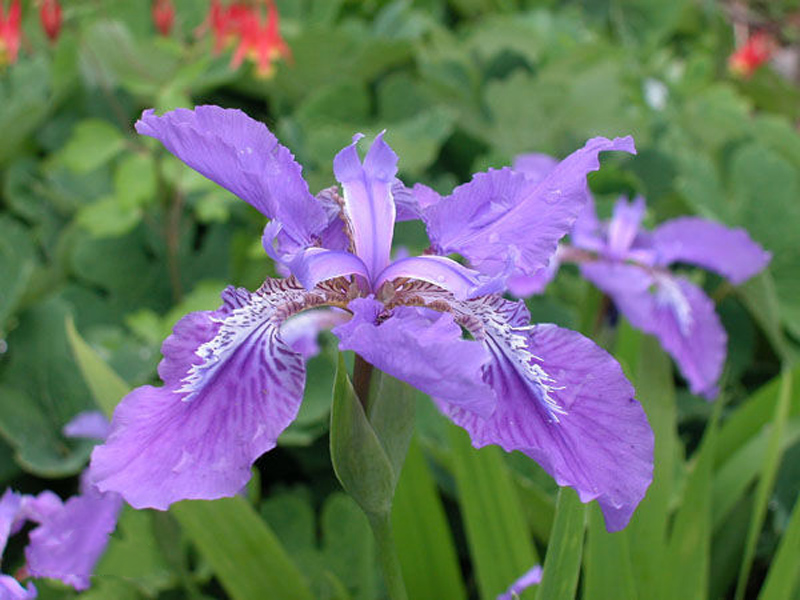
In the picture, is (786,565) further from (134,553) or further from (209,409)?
(134,553)

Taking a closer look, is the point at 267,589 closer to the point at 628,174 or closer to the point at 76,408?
the point at 76,408

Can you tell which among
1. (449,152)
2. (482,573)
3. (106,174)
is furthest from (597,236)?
(106,174)

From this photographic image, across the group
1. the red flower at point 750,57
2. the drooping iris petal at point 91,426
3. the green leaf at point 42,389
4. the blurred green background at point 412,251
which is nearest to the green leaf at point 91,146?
the blurred green background at point 412,251

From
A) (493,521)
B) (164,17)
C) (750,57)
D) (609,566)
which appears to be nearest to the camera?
(609,566)

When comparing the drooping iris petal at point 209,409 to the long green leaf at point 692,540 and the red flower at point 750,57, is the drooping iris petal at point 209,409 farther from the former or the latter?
the red flower at point 750,57

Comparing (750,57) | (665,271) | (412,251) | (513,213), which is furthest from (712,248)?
(750,57)

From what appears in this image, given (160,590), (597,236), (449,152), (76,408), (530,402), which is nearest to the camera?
(530,402)
